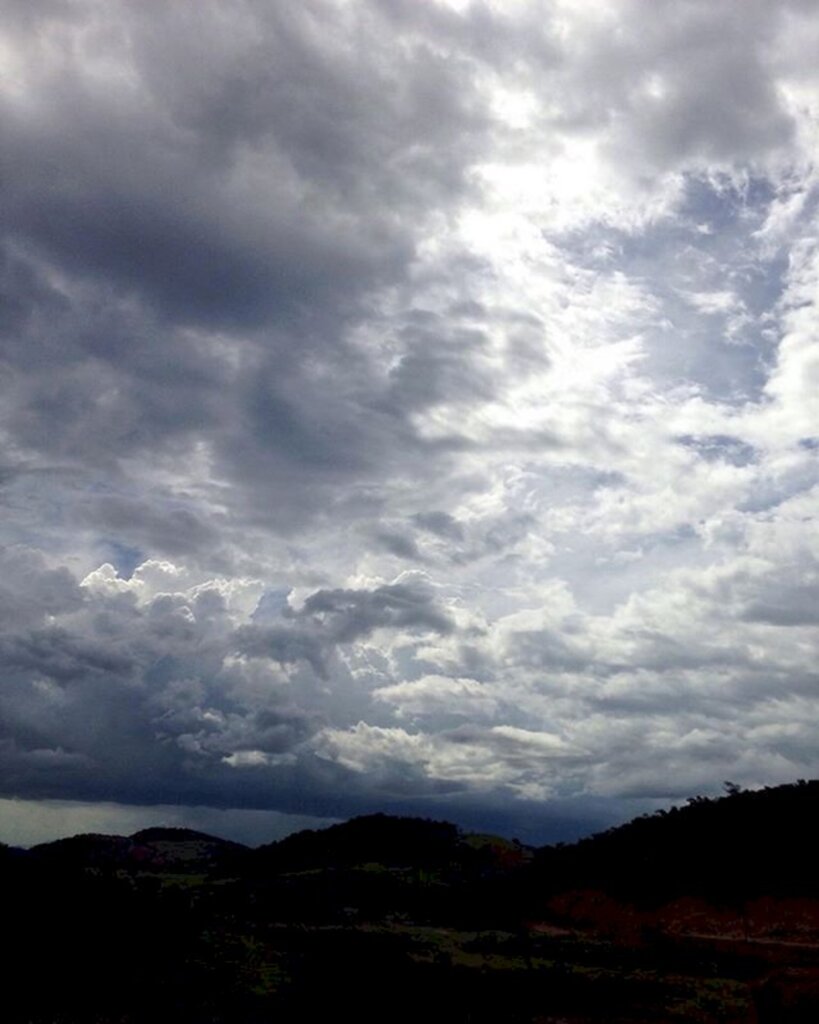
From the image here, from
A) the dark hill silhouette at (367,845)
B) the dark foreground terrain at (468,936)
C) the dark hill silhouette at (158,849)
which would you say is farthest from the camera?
the dark hill silhouette at (158,849)

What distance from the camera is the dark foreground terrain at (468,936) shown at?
940 inches

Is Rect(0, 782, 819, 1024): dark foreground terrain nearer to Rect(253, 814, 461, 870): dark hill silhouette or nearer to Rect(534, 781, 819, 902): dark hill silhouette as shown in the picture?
Rect(534, 781, 819, 902): dark hill silhouette

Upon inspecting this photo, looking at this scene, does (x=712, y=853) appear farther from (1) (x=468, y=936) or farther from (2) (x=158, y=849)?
(2) (x=158, y=849)

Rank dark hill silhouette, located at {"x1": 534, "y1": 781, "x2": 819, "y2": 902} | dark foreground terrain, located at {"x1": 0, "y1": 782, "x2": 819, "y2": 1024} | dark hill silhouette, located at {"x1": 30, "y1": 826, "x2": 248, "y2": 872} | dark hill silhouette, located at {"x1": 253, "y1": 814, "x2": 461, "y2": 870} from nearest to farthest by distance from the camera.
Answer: dark foreground terrain, located at {"x1": 0, "y1": 782, "x2": 819, "y2": 1024}, dark hill silhouette, located at {"x1": 534, "y1": 781, "x2": 819, "y2": 902}, dark hill silhouette, located at {"x1": 253, "y1": 814, "x2": 461, "y2": 870}, dark hill silhouette, located at {"x1": 30, "y1": 826, "x2": 248, "y2": 872}

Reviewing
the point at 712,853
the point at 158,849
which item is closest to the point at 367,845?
the point at 158,849

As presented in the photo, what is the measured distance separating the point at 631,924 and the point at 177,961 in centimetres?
2787

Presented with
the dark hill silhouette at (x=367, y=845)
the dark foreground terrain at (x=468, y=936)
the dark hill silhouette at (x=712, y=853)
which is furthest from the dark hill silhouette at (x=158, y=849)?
the dark hill silhouette at (x=712, y=853)

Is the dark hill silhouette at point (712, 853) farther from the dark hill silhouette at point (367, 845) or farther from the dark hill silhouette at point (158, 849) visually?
the dark hill silhouette at point (158, 849)

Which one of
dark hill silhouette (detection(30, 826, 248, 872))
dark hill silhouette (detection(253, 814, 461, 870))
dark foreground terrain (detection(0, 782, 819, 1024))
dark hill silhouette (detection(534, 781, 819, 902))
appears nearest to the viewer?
dark foreground terrain (detection(0, 782, 819, 1024))

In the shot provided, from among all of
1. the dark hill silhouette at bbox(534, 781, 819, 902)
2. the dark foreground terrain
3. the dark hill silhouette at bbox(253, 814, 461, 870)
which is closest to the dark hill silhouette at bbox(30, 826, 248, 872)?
the dark hill silhouette at bbox(253, 814, 461, 870)

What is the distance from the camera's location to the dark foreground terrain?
2388cm

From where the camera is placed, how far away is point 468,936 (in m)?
43.0

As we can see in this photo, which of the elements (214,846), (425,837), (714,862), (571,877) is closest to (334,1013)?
(714,862)

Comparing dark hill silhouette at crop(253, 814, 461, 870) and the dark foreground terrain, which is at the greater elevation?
dark hill silhouette at crop(253, 814, 461, 870)
